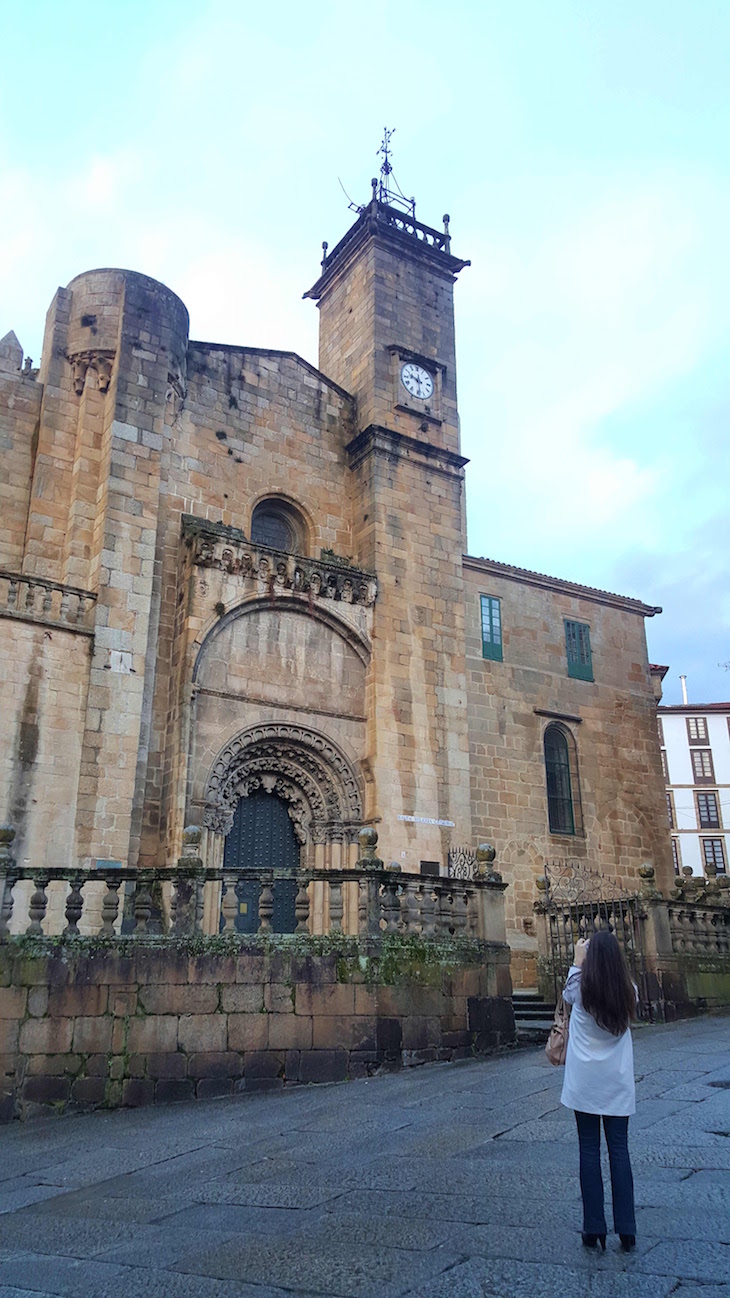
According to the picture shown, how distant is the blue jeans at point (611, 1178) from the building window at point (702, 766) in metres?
53.2

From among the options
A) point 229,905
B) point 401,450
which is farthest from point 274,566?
point 229,905

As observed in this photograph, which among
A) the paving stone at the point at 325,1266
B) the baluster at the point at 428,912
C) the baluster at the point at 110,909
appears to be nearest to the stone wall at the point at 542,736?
the baluster at the point at 428,912

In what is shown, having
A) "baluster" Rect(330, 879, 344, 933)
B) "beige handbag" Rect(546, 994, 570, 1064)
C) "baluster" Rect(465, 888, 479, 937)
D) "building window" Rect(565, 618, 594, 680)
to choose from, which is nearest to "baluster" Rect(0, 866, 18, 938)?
"baluster" Rect(330, 879, 344, 933)

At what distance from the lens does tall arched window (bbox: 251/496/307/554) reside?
19.2m

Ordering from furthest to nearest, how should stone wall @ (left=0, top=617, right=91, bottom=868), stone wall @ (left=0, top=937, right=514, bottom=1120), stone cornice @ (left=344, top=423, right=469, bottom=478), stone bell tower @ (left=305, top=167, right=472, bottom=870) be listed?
stone cornice @ (left=344, top=423, right=469, bottom=478), stone bell tower @ (left=305, top=167, right=472, bottom=870), stone wall @ (left=0, top=617, right=91, bottom=868), stone wall @ (left=0, top=937, right=514, bottom=1120)

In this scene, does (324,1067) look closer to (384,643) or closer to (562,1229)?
(562,1229)

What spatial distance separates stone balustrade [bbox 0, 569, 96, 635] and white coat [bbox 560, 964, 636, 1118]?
456 inches

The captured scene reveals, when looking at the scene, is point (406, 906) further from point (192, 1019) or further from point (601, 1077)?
point (601, 1077)

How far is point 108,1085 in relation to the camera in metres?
9.72

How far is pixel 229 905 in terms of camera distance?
34.9 feet

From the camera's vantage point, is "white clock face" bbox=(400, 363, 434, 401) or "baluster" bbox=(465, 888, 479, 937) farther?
"white clock face" bbox=(400, 363, 434, 401)

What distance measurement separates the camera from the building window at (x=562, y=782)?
825 inches

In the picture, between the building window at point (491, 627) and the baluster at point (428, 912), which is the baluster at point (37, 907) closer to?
the baluster at point (428, 912)

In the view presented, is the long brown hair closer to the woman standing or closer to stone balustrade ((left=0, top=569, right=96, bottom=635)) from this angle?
the woman standing
